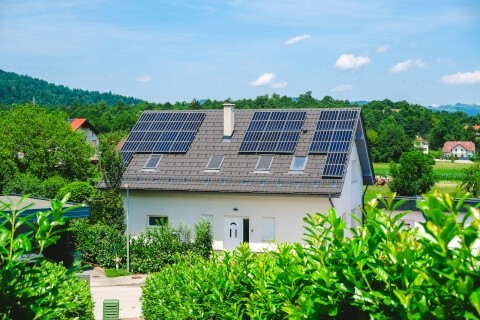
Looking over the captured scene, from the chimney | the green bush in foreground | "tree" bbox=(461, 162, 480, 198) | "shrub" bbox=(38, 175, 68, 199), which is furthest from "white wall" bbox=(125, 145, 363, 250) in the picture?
"tree" bbox=(461, 162, 480, 198)

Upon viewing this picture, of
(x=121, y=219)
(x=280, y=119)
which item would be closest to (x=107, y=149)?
(x=121, y=219)

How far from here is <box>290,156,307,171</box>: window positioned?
2713cm

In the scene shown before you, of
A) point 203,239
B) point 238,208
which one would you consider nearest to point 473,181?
Answer: point 238,208

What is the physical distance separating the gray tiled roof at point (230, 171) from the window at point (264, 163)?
179 mm

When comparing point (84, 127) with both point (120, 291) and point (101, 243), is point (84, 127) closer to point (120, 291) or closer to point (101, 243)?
point (101, 243)

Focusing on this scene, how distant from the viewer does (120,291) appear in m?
21.5

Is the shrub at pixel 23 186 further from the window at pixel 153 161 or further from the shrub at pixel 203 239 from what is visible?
the shrub at pixel 203 239

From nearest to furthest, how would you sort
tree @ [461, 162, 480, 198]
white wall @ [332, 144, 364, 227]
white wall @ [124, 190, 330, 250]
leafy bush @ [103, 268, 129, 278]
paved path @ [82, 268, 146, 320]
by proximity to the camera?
paved path @ [82, 268, 146, 320] < leafy bush @ [103, 268, 129, 278] < white wall @ [124, 190, 330, 250] < white wall @ [332, 144, 364, 227] < tree @ [461, 162, 480, 198]

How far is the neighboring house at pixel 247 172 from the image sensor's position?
86.9 feet

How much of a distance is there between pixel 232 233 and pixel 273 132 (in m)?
5.35

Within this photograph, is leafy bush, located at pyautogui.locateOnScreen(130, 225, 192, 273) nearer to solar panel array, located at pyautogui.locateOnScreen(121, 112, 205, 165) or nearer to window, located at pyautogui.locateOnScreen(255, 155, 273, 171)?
window, located at pyautogui.locateOnScreen(255, 155, 273, 171)

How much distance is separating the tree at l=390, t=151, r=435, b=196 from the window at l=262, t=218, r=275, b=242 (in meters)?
34.0

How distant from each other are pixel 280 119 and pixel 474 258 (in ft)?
89.3

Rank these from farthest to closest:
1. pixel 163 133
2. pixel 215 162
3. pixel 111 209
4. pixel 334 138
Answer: pixel 163 133 < pixel 215 162 < pixel 334 138 < pixel 111 209
